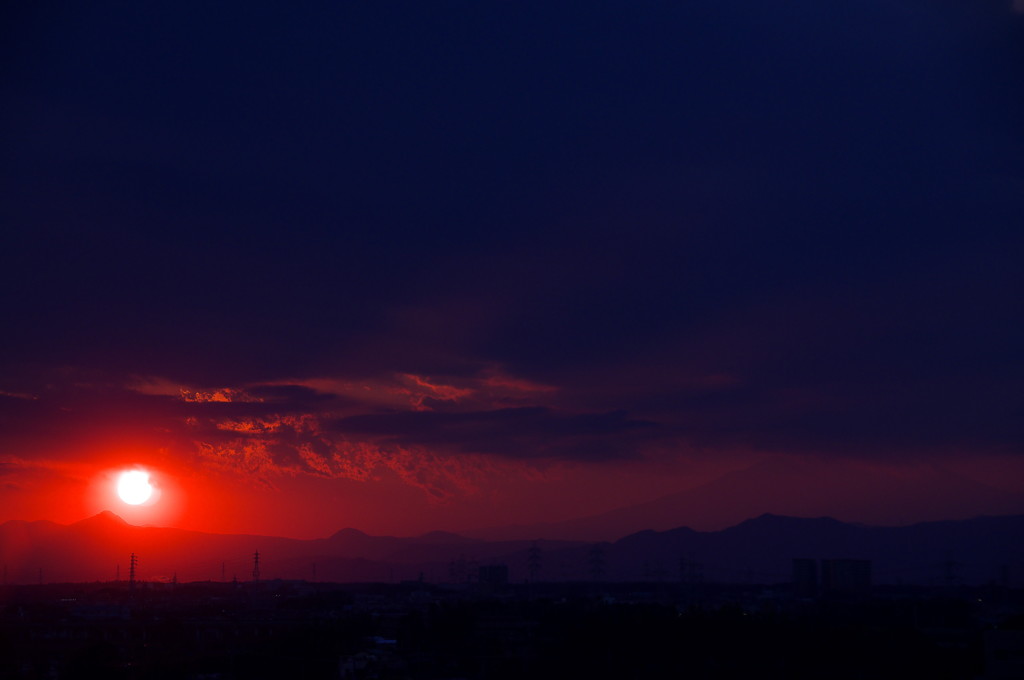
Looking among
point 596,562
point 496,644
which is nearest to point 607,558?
point 596,562

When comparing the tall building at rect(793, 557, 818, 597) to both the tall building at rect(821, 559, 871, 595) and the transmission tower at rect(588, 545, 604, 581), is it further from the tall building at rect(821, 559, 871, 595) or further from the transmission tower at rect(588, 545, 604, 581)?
the transmission tower at rect(588, 545, 604, 581)

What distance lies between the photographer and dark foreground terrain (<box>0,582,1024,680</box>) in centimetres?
3822

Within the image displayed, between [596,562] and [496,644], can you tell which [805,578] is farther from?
[496,644]

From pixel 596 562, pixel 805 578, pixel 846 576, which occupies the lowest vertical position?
pixel 805 578

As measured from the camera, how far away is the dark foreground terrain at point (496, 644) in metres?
38.2

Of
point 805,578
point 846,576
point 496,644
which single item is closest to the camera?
point 496,644

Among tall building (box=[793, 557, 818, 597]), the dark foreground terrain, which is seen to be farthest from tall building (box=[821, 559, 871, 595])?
the dark foreground terrain

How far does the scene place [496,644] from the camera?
151 feet

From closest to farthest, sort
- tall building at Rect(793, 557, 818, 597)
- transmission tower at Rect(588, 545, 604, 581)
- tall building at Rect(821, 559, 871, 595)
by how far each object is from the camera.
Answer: tall building at Rect(793, 557, 818, 597) → tall building at Rect(821, 559, 871, 595) → transmission tower at Rect(588, 545, 604, 581)

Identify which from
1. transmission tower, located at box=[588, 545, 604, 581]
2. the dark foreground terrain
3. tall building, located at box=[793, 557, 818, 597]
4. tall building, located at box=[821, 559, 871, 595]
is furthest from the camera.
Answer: transmission tower, located at box=[588, 545, 604, 581]

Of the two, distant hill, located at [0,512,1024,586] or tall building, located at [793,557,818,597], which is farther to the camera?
distant hill, located at [0,512,1024,586]

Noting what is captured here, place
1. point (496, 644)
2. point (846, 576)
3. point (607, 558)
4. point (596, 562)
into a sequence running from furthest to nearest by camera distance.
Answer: point (607, 558) → point (596, 562) → point (846, 576) → point (496, 644)

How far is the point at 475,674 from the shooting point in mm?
39281

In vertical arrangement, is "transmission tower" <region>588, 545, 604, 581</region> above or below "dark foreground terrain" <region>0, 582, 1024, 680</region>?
above
